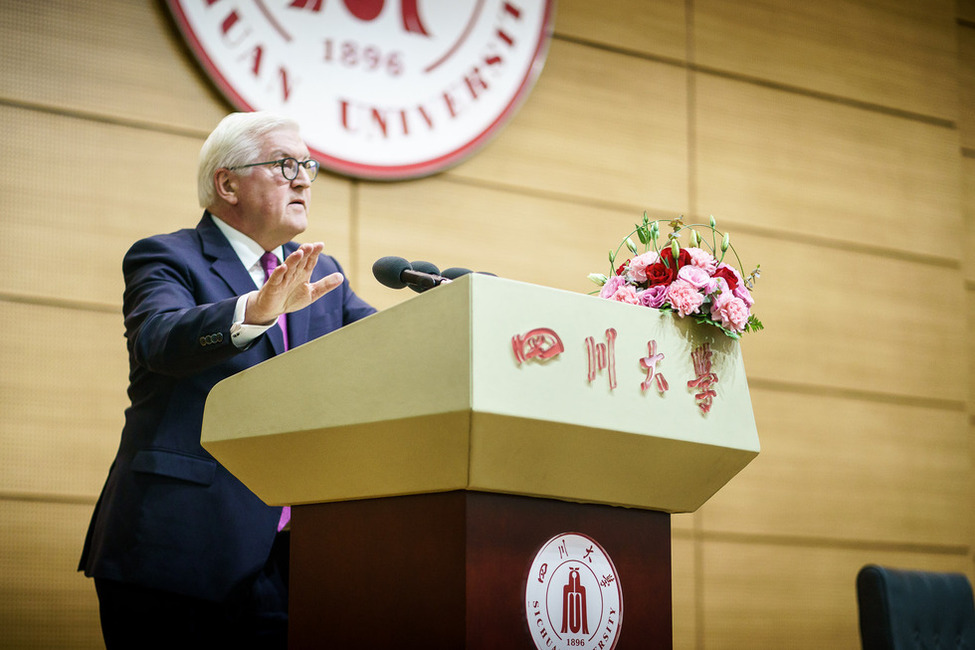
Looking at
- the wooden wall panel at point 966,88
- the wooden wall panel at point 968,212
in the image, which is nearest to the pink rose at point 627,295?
the wooden wall panel at point 968,212

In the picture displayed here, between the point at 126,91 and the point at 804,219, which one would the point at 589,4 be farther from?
the point at 126,91

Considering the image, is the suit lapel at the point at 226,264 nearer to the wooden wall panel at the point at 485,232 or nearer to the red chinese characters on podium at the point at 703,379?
the red chinese characters on podium at the point at 703,379

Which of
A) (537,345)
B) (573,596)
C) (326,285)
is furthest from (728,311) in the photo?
(326,285)

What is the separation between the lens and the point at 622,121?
3.82m

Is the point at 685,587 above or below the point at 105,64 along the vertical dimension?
below

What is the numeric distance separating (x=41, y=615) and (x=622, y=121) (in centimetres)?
242

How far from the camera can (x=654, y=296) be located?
1.62 m

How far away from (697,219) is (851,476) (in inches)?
43.9

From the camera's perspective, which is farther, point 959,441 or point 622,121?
point 959,441

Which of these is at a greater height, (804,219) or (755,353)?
(804,219)

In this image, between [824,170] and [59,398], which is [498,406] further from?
[824,170]

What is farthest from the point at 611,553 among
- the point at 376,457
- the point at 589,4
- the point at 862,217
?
the point at 862,217

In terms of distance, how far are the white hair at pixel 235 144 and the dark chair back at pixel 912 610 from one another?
5.63ft

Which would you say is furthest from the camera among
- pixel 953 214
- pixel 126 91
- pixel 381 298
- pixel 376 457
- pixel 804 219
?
pixel 953 214
